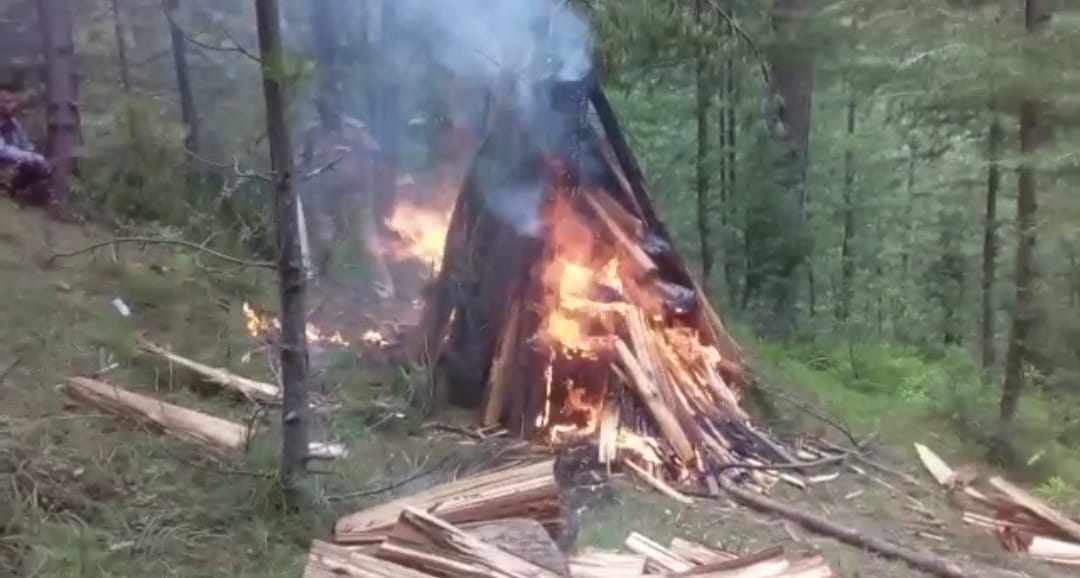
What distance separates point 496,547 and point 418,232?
5587 millimetres

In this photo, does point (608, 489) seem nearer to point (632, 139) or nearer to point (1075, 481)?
point (1075, 481)

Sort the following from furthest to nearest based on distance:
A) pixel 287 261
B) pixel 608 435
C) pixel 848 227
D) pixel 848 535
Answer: pixel 848 227, pixel 608 435, pixel 848 535, pixel 287 261

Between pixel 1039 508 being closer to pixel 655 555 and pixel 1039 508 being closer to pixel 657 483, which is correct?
pixel 657 483

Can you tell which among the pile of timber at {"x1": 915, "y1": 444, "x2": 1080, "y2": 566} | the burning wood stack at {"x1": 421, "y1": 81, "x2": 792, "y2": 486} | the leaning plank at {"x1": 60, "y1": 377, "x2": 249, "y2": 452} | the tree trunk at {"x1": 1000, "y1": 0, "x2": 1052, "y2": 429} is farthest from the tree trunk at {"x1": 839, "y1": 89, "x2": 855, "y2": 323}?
the leaning plank at {"x1": 60, "y1": 377, "x2": 249, "y2": 452}

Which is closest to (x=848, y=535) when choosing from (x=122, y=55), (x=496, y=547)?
(x=496, y=547)

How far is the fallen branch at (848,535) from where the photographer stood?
20.6 feet

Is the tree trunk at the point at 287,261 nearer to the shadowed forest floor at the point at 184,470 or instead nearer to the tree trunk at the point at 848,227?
the shadowed forest floor at the point at 184,470

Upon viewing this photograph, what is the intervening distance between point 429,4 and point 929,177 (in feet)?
27.4

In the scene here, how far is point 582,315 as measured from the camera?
26.0ft

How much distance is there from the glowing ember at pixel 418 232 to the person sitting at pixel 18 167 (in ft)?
10.8

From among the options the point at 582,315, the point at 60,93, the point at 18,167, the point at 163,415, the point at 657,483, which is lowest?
the point at 657,483

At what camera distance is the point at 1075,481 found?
8.28 metres

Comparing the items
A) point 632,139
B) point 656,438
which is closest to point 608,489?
point 656,438

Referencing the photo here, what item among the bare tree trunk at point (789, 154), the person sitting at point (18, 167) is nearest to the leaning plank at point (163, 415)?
the person sitting at point (18, 167)
